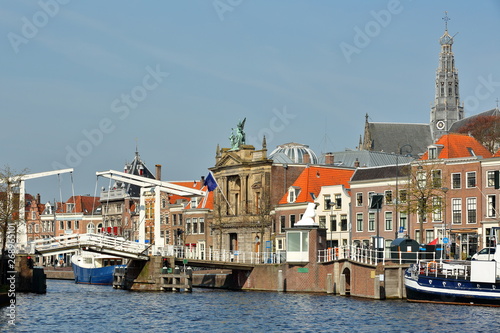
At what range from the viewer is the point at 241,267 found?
7044 centimetres

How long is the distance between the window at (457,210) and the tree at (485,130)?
92.0 ft

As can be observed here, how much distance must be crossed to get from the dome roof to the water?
42280 mm

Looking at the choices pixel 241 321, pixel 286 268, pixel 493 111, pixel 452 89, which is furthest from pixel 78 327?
pixel 452 89

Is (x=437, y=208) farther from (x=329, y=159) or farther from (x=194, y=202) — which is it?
(x=194, y=202)

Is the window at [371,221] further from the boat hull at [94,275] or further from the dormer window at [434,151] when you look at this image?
the boat hull at [94,275]

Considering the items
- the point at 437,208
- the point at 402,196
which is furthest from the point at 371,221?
the point at 437,208

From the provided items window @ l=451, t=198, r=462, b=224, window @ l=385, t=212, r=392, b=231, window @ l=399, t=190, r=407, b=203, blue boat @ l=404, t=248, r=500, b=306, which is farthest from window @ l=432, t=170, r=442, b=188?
blue boat @ l=404, t=248, r=500, b=306

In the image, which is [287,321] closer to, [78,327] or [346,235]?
[78,327]

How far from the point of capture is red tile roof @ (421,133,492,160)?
73.0m

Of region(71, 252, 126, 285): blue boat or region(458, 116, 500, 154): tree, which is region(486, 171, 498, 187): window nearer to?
region(458, 116, 500, 154): tree

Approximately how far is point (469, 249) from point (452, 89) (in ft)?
263

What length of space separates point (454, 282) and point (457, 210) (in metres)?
23.5

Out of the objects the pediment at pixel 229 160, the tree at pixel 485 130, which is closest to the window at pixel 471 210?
the tree at pixel 485 130

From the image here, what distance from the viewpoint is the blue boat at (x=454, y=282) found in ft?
157
